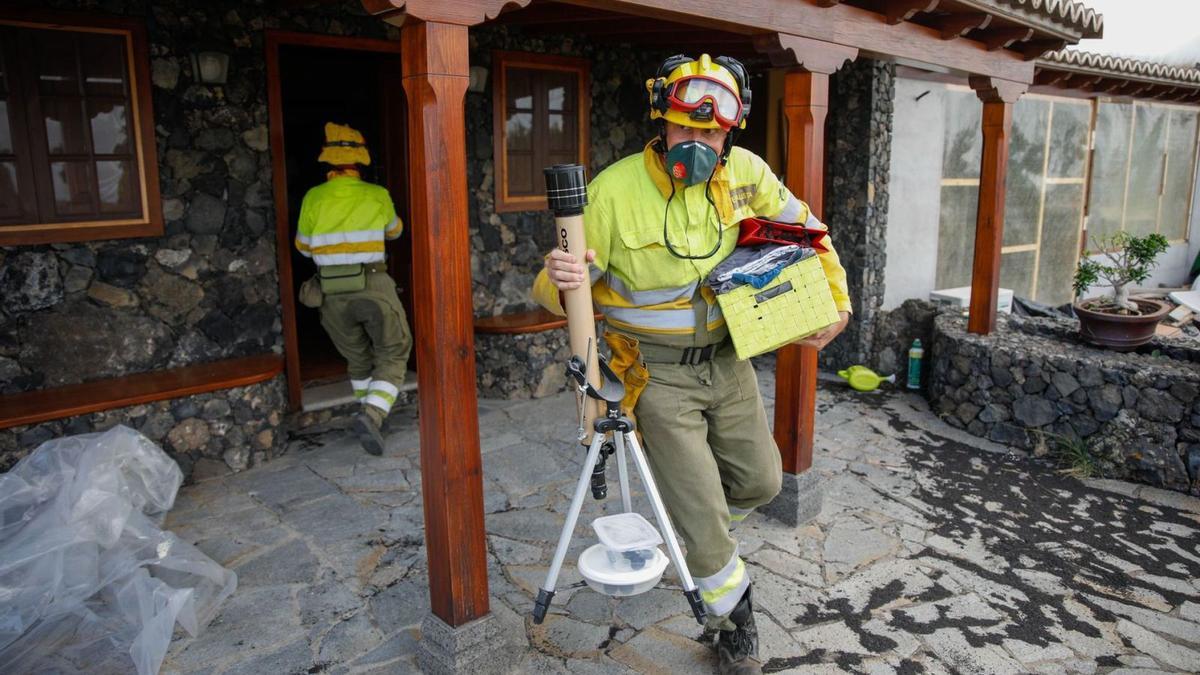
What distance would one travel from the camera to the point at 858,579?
161 inches

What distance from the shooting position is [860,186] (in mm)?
7848

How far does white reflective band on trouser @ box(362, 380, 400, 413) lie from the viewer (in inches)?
225

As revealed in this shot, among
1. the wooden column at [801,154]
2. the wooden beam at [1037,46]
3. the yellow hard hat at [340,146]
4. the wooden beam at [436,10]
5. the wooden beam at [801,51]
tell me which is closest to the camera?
the wooden beam at [436,10]

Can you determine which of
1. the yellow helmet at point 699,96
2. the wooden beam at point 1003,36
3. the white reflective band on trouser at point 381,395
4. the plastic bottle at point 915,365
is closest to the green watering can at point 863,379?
the plastic bottle at point 915,365

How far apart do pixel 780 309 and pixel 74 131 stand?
170 inches

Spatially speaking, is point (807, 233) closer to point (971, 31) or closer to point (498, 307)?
point (971, 31)

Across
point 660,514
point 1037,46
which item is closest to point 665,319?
point 660,514

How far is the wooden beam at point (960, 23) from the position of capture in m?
5.37

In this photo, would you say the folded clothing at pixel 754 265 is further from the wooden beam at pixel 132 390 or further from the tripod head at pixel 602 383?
the wooden beam at pixel 132 390

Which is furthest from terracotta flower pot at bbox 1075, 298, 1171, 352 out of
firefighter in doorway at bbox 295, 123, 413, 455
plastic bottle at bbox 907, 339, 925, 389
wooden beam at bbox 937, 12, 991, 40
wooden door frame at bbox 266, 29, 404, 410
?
wooden door frame at bbox 266, 29, 404, 410

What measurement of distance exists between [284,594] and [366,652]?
67 cm

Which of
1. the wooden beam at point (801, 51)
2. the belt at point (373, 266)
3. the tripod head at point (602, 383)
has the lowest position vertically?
the tripod head at point (602, 383)

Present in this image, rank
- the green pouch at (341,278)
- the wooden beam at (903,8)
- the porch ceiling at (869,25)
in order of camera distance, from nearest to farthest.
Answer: the porch ceiling at (869,25) → the wooden beam at (903,8) → the green pouch at (341,278)

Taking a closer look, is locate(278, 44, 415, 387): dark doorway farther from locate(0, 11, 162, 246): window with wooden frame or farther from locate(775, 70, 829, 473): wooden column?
locate(775, 70, 829, 473): wooden column
